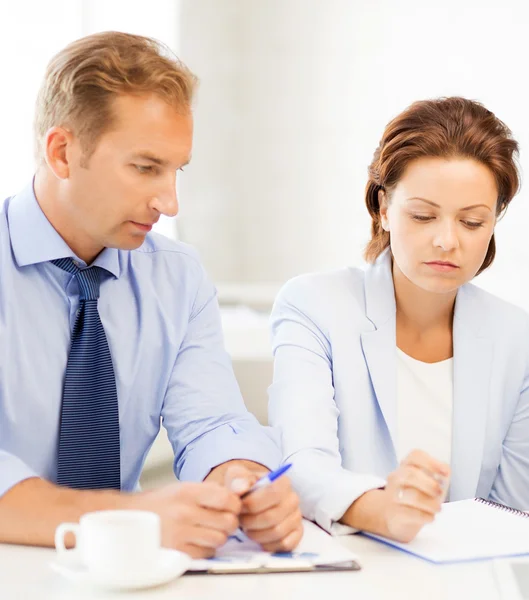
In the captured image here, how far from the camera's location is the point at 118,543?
106cm

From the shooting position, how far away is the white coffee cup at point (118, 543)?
1.06m

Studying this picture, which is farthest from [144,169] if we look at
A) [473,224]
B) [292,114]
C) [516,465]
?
[292,114]

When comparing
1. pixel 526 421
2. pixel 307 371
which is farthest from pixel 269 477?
pixel 526 421

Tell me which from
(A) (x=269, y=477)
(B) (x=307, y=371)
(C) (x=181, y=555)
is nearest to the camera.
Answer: (C) (x=181, y=555)

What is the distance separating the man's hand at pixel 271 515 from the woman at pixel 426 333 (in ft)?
1.23

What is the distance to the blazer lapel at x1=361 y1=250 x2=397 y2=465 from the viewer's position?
1841mm

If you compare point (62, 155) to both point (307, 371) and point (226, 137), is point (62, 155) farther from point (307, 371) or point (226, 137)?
point (226, 137)

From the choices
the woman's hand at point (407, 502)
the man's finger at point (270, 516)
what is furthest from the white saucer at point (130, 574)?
the woman's hand at point (407, 502)

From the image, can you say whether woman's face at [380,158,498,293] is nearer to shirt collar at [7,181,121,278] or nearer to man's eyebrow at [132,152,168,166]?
man's eyebrow at [132,152,168,166]

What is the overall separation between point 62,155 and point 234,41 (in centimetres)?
242

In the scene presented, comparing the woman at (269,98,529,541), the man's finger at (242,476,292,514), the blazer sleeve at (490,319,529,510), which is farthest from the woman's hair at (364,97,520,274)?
the man's finger at (242,476,292,514)

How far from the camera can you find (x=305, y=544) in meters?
1.30

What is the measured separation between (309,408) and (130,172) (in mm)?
544

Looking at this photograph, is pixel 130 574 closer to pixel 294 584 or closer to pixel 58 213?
pixel 294 584
